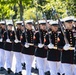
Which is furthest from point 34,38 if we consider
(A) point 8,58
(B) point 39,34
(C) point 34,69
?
(C) point 34,69

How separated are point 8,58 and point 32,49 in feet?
5.06

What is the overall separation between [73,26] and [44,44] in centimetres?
104

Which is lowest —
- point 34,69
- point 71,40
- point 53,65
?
point 34,69

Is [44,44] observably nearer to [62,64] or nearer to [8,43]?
[62,64]

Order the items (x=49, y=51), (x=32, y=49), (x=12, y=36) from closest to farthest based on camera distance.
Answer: (x=49, y=51) → (x=32, y=49) → (x=12, y=36)

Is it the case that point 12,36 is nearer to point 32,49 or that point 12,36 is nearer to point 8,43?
point 8,43

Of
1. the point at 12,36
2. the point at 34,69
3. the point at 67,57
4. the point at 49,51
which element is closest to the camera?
the point at 67,57

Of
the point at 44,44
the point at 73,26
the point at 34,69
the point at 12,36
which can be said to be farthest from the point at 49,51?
the point at 34,69

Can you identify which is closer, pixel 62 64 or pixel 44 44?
pixel 62 64

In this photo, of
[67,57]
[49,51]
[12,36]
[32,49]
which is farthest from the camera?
[12,36]

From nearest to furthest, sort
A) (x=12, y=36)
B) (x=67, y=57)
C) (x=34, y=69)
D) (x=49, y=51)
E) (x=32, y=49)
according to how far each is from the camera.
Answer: (x=67, y=57)
(x=49, y=51)
(x=32, y=49)
(x=12, y=36)
(x=34, y=69)

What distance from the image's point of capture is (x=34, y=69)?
42.0 ft

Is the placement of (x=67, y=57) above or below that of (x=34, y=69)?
above

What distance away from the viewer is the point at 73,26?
9258 millimetres
